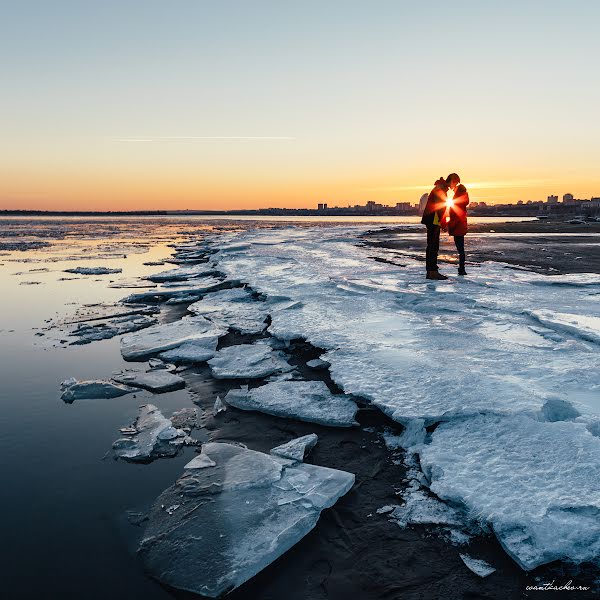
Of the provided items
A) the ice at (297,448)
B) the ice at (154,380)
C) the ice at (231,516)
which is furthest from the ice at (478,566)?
the ice at (154,380)

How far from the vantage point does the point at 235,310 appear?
635 centimetres

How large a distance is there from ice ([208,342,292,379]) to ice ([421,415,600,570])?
1.77 meters

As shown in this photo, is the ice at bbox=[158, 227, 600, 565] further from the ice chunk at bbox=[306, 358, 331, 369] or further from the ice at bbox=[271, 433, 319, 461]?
the ice at bbox=[271, 433, 319, 461]

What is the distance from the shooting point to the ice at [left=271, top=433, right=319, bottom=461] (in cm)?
248

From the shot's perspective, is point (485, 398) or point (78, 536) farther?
point (485, 398)

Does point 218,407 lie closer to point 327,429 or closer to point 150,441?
point 150,441

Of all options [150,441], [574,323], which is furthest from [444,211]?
[150,441]

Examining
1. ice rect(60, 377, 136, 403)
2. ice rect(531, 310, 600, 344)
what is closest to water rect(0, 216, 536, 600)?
ice rect(60, 377, 136, 403)

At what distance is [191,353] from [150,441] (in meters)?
1.72

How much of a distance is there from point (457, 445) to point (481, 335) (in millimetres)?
2138

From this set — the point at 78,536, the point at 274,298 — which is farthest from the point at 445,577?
the point at 274,298

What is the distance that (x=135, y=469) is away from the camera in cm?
249

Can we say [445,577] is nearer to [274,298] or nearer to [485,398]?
[485,398]

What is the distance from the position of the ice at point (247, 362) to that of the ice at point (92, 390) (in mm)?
811
